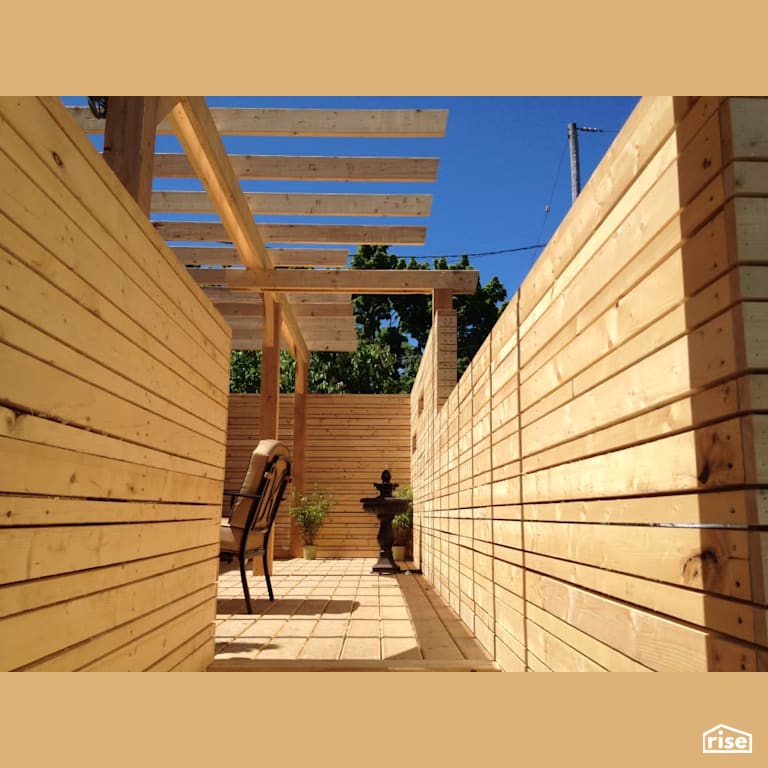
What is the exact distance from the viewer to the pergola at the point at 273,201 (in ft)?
11.2

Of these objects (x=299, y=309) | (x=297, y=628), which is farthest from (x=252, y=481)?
(x=299, y=309)

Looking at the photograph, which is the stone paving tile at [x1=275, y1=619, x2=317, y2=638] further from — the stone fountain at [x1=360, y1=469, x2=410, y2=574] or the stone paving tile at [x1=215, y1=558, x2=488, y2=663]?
the stone fountain at [x1=360, y1=469, x2=410, y2=574]

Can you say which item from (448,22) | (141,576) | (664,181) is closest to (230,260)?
(141,576)

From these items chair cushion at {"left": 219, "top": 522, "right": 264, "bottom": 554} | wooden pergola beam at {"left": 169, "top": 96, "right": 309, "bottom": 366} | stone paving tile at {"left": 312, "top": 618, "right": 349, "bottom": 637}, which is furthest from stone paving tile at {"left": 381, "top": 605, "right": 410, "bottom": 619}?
wooden pergola beam at {"left": 169, "top": 96, "right": 309, "bottom": 366}

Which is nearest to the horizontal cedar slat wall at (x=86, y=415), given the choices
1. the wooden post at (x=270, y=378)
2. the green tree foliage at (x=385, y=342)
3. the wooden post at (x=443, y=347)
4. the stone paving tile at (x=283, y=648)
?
the stone paving tile at (x=283, y=648)

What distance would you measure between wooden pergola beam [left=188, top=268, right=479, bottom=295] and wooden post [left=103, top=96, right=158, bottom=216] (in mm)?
3554

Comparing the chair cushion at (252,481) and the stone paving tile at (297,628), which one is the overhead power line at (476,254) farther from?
the stone paving tile at (297,628)

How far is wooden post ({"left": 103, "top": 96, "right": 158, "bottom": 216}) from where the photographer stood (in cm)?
250

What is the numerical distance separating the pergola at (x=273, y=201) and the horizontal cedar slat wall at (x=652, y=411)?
5.58 feet

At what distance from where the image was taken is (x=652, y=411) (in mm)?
1271

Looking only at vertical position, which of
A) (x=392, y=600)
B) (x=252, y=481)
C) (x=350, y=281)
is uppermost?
(x=350, y=281)

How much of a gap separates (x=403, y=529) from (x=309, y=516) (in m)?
1.19

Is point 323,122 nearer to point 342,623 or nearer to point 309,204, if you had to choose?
point 309,204
